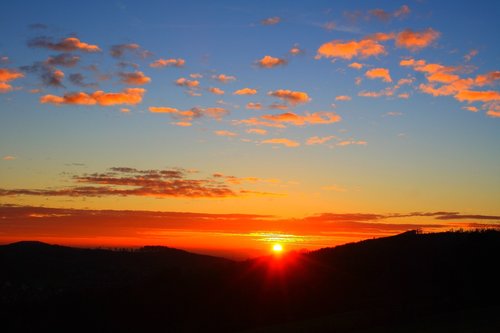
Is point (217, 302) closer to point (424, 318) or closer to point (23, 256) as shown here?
point (424, 318)

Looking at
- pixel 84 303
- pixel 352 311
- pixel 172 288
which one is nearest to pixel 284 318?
pixel 352 311

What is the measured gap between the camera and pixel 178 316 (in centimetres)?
3216

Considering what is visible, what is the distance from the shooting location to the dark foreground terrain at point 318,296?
77.2 ft

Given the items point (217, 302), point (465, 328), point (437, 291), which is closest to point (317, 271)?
point (217, 302)

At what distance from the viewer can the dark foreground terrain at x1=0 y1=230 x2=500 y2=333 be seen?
23.5 metres

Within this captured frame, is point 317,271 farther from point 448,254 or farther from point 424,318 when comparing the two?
point 424,318

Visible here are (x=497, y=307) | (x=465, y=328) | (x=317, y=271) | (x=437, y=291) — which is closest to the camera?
(x=465, y=328)

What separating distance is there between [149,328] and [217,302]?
4.29m

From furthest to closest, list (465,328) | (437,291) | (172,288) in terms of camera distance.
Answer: (172,288) → (437,291) → (465,328)

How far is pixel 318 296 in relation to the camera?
30.3 meters

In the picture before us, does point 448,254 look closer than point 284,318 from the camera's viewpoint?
No

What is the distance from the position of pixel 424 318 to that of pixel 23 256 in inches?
2562

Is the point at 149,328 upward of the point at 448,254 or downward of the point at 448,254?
downward

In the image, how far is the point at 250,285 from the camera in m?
34.4
